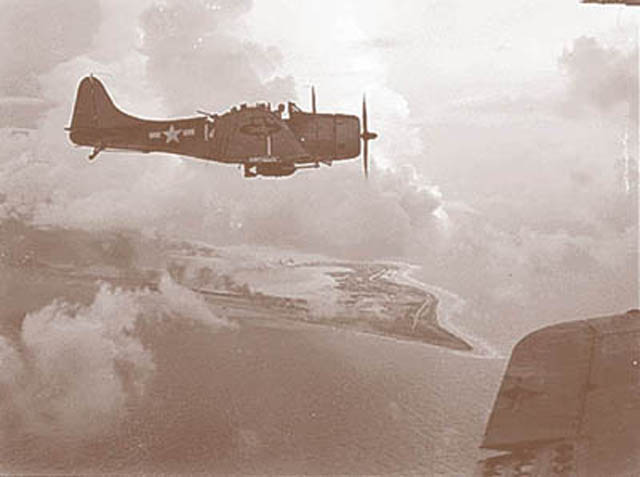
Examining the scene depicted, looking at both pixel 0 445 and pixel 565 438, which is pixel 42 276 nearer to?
pixel 0 445

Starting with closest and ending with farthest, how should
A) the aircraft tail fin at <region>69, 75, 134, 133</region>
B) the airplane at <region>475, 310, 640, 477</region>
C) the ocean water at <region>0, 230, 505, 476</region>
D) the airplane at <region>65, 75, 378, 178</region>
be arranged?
the airplane at <region>475, 310, 640, 477</region>, the airplane at <region>65, 75, 378, 178</region>, the aircraft tail fin at <region>69, 75, 134, 133</region>, the ocean water at <region>0, 230, 505, 476</region>

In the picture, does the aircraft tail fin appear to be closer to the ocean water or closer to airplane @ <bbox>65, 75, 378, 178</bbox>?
airplane @ <bbox>65, 75, 378, 178</bbox>

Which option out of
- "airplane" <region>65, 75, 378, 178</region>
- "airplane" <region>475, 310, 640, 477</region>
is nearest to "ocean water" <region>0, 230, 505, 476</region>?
"airplane" <region>65, 75, 378, 178</region>

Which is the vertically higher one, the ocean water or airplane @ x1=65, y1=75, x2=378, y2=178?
airplane @ x1=65, y1=75, x2=378, y2=178

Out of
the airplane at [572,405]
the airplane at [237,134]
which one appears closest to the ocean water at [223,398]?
the airplane at [237,134]

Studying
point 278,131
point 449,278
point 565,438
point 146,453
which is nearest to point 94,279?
point 449,278

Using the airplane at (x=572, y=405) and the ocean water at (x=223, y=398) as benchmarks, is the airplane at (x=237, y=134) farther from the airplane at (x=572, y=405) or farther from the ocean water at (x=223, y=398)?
the ocean water at (x=223, y=398)

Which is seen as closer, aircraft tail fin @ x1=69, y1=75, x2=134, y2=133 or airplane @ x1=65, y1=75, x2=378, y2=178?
airplane @ x1=65, y1=75, x2=378, y2=178
